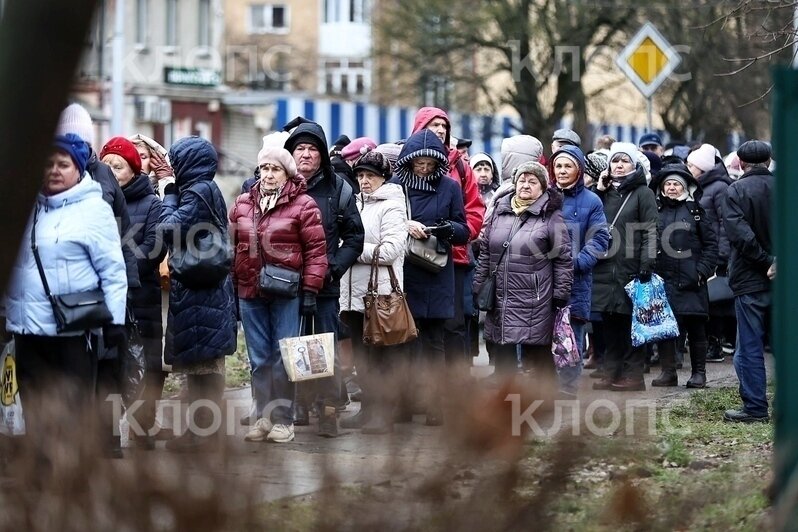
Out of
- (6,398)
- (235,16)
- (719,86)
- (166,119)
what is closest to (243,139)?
(166,119)

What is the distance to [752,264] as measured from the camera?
1002 centimetres

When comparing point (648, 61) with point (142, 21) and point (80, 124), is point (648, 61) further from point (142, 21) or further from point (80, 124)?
point (142, 21)

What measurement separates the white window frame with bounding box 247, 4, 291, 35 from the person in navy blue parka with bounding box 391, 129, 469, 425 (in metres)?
68.0

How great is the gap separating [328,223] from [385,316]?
2.34 ft

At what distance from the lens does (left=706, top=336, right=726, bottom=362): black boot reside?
15.1 meters

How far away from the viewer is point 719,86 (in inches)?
1316

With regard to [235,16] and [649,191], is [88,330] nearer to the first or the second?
[649,191]

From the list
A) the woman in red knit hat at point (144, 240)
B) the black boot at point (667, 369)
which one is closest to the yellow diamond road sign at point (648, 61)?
the black boot at point (667, 369)

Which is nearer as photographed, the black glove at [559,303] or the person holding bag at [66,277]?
the person holding bag at [66,277]

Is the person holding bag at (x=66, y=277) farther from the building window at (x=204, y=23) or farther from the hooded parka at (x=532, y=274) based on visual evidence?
the building window at (x=204, y=23)

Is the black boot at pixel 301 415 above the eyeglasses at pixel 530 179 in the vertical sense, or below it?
→ below

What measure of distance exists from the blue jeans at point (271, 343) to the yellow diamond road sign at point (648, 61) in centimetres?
929

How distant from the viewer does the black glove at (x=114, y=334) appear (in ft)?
26.2

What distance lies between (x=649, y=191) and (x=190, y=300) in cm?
473
